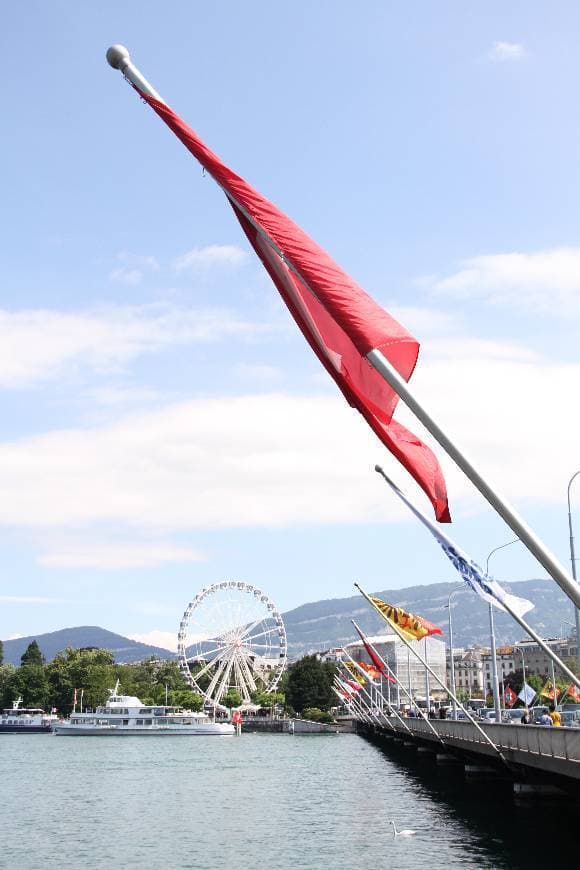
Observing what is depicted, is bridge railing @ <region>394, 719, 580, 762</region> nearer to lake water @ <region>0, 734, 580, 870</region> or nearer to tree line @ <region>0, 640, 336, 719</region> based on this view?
lake water @ <region>0, 734, 580, 870</region>

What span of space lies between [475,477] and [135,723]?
12889 cm

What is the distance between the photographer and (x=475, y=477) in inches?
441

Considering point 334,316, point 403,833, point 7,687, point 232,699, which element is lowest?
point 403,833

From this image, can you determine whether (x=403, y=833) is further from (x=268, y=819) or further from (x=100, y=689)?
(x=100, y=689)

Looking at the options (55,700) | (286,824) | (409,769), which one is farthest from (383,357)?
(55,700)

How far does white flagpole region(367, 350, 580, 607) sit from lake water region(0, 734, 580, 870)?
18461 millimetres

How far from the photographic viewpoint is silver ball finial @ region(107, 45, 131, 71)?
1384cm

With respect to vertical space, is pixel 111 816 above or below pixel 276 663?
below

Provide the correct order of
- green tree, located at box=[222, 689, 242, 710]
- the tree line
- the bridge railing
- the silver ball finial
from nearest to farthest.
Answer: the silver ball finial
the bridge railing
green tree, located at box=[222, 689, 242, 710]
the tree line

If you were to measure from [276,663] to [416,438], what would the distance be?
134905 mm

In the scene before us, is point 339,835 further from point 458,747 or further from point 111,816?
point 458,747

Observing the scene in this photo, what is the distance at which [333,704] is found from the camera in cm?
17700

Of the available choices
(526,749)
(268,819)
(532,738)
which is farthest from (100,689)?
(532,738)

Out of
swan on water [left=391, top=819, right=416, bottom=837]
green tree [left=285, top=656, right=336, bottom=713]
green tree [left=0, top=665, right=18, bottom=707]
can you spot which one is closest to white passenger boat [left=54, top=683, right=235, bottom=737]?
green tree [left=285, top=656, right=336, bottom=713]
